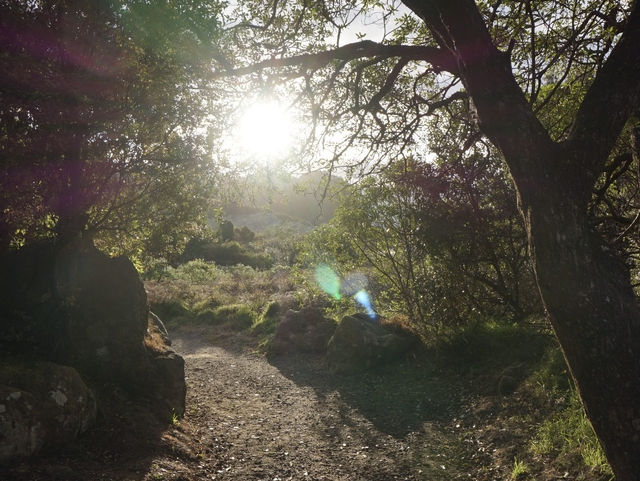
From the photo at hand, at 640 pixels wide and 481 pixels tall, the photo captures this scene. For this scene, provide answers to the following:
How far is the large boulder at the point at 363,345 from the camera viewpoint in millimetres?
9875

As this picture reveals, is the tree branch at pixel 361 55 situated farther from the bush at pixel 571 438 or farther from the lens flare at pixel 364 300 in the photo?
the lens flare at pixel 364 300

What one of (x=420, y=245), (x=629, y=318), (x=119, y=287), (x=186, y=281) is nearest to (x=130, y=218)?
(x=119, y=287)

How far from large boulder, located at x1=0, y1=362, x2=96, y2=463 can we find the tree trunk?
200 inches

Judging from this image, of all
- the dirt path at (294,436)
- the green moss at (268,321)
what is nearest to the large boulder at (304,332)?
the green moss at (268,321)

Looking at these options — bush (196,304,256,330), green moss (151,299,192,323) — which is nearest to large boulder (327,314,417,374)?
bush (196,304,256,330)

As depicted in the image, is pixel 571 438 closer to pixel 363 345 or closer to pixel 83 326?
pixel 363 345

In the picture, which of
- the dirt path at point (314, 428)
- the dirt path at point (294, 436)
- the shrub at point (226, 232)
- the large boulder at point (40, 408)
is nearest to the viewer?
the large boulder at point (40, 408)

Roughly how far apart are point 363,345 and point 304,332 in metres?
3.34

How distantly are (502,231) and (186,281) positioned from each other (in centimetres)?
1994

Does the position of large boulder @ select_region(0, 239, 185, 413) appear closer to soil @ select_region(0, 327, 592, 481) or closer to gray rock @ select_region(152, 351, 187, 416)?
gray rock @ select_region(152, 351, 187, 416)

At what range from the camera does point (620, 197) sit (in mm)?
7281

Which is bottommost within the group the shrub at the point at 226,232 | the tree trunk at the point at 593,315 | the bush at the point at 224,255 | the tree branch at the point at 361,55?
the tree trunk at the point at 593,315

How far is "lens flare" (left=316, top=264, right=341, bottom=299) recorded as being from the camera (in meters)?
11.8

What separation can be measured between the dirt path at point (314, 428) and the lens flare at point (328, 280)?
222 cm
